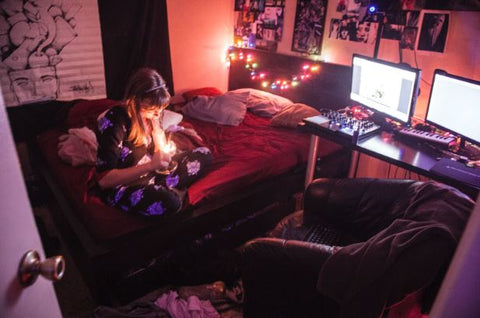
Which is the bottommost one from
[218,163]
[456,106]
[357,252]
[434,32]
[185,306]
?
[185,306]

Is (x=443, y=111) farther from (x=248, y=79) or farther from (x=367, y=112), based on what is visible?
(x=248, y=79)

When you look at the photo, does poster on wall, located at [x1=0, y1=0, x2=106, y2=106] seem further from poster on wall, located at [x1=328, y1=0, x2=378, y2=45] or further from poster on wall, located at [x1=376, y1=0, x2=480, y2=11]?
poster on wall, located at [x1=376, y1=0, x2=480, y2=11]

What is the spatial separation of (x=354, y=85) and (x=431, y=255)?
1731 millimetres

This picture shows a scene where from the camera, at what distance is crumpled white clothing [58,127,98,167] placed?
2.18m

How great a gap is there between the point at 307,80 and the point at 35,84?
2.39 meters

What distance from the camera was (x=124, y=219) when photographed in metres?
1.77

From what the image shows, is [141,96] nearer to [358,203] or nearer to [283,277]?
[283,277]

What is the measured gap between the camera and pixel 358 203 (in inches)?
71.1

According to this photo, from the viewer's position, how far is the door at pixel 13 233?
0.67 m

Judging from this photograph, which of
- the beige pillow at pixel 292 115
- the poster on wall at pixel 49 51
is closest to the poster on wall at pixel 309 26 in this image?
the beige pillow at pixel 292 115

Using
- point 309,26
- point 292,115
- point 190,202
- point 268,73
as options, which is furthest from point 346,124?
point 268,73

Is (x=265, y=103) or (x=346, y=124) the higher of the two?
(x=346, y=124)

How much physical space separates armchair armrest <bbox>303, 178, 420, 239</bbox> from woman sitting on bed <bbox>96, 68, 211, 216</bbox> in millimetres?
783

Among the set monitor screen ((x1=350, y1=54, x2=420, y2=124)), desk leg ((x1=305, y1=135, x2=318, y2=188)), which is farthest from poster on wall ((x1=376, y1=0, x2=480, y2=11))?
desk leg ((x1=305, y1=135, x2=318, y2=188))
